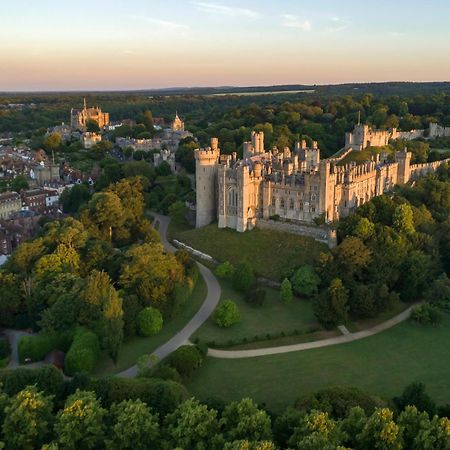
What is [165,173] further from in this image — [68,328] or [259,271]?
[68,328]

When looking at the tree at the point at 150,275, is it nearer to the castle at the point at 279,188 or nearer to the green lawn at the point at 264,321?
the green lawn at the point at 264,321

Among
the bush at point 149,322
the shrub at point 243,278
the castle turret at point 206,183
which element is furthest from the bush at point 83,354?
the castle turret at point 206,183

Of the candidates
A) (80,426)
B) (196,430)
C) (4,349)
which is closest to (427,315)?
(196,430)

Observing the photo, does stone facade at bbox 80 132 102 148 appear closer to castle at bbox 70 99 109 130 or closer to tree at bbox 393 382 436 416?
castle at bbox 70 99 109 130

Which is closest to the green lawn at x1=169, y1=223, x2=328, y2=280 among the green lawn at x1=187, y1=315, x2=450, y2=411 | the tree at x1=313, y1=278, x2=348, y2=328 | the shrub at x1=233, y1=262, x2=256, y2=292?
the shrub at x1=233, y1=262, x2=256, y2=292

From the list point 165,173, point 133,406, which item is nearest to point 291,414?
point 133,406

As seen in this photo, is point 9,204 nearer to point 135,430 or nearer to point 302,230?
point 302,230
